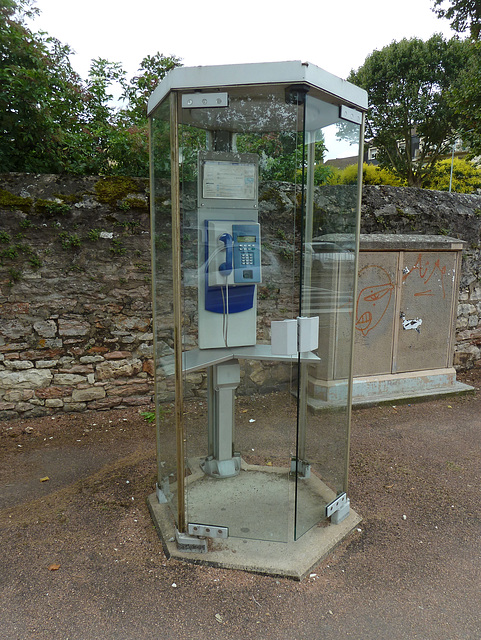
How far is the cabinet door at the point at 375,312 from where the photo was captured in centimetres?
511

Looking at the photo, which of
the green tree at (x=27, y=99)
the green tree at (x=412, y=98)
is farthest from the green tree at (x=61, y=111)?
the green tree at (x=412, y=98)

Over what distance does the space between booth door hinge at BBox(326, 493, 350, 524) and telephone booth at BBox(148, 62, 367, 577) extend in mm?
13

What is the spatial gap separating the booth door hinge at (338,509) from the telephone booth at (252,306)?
0.01 m

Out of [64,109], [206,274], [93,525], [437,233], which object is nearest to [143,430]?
[93,525]

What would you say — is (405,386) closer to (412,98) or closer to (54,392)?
(54,392)

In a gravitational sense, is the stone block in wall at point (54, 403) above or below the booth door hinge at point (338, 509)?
above

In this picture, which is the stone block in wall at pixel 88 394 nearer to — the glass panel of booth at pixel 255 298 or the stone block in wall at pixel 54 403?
the stone block in wall at pixel 54 403

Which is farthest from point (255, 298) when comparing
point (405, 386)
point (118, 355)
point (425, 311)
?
point (425, 311)

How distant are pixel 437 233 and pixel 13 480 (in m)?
5.33

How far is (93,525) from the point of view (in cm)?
293

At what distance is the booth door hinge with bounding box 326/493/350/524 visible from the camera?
286cm

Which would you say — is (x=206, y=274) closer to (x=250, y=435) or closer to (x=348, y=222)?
(x=348, y=222)

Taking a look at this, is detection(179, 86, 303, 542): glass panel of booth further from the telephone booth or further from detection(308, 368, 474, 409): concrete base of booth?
detection(308, 368, 474, 409): concrete base of booth

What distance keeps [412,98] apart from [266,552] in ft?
58.9
